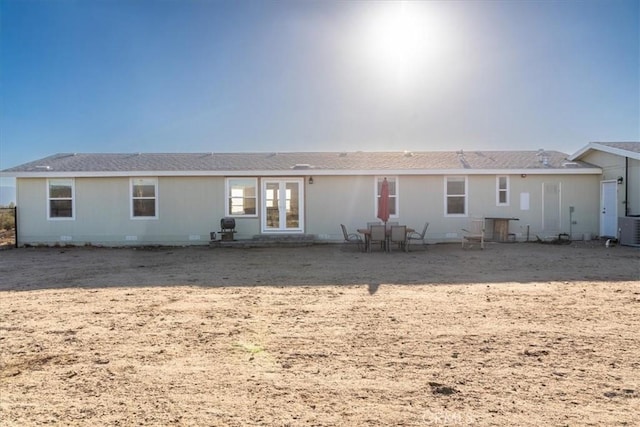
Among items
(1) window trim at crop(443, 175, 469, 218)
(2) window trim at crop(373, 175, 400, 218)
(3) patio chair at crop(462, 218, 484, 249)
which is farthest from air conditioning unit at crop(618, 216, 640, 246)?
(2) window trim at crop(373, 175, 400, 218)

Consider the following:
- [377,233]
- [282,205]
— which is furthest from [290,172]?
[377,233]

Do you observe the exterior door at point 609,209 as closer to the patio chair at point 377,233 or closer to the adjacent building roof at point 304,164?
the adjacent building roof at point 304,164

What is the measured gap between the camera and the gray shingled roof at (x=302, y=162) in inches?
556

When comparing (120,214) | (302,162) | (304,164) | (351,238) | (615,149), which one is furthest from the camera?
(302,162)

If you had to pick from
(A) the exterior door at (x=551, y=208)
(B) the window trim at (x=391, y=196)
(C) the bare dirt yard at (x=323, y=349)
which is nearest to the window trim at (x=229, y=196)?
(B) the window trim at (x=391, y=196)

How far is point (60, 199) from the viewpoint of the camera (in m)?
14.1

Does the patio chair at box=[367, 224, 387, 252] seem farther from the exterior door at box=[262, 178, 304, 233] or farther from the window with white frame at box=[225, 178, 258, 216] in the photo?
the window with white frame at box=[225, 178, 258, 216]

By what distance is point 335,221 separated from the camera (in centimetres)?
1419

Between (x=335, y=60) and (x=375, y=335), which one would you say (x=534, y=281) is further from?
(x=335, y=60)

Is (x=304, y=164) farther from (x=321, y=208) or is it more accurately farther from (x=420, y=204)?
(x=420, y=204)

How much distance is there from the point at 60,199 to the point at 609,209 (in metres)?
19.2

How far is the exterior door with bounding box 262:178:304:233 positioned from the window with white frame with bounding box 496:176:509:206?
7.00m

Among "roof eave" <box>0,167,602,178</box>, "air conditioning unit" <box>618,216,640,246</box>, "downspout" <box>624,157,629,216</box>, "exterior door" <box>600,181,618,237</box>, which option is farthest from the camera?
"roof eave" <box>0,167,602,178</box>

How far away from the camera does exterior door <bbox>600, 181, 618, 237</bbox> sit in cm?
1355
